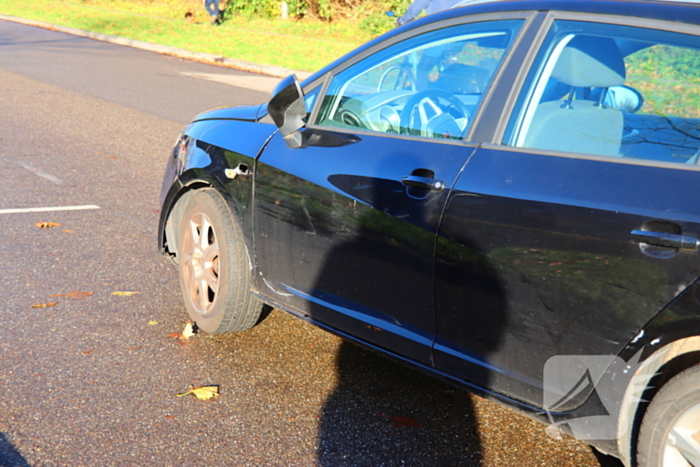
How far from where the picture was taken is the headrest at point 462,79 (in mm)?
2862

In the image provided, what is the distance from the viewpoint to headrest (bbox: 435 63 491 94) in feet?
9.39

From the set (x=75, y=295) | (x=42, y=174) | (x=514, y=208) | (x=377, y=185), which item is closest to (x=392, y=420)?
(x=377, y=185)

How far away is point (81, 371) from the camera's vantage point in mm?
3391

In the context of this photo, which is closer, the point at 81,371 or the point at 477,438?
the point at 477,438

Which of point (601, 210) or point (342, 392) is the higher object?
point (601, 210)

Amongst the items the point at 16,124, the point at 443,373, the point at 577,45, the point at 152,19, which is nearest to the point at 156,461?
the point at 443,373

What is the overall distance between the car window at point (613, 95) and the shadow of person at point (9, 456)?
2.21 m

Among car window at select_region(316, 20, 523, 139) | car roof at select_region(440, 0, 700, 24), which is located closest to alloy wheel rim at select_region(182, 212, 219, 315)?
car window at select_region(316, 20, 523, 139)

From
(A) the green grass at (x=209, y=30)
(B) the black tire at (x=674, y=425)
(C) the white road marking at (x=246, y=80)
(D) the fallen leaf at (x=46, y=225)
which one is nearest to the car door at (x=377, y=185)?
(B) the black tire at (x=674, y=425)

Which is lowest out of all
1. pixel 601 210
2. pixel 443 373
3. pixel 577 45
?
pixel 443 373

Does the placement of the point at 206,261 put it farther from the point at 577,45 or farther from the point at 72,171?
the point at 72,171

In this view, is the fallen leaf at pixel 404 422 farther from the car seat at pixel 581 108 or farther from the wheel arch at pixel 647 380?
the car seat at pixel 581 108

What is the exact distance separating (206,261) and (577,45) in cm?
217

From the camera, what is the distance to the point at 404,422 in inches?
122
